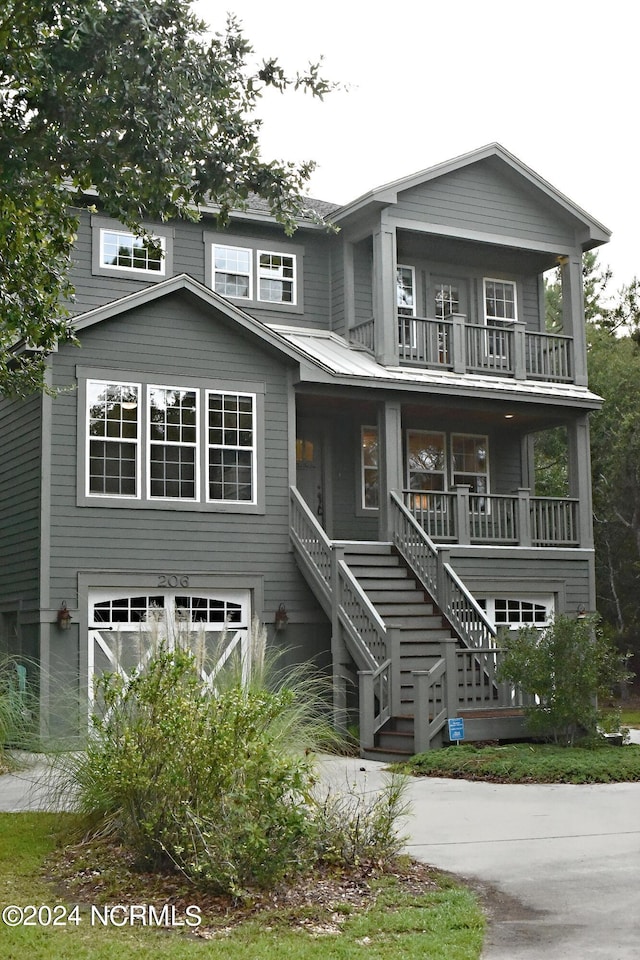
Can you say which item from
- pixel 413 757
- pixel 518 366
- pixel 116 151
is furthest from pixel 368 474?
pixel 116 151

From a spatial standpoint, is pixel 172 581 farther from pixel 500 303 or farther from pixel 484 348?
pixel 500 303

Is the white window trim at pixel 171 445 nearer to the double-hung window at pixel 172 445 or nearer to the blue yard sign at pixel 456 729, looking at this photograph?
the double-hung window at pixel 172 445

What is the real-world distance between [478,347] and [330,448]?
3187 millimetres

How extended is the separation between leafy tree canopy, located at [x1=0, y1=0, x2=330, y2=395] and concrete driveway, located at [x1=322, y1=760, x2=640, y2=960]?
5.65 metres

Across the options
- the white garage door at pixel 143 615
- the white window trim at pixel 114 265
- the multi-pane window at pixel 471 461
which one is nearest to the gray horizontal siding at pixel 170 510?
the white garage door at pixel 143 615

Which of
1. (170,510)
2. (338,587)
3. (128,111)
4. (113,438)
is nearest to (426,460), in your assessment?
(338,587)

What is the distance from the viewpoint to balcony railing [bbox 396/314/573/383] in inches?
781

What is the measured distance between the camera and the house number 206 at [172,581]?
55.7ft

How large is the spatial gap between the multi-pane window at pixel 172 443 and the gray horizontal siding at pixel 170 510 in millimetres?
272

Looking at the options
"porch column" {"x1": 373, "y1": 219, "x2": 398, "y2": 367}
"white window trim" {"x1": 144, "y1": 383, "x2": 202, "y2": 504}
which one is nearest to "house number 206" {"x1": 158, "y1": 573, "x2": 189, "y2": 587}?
"white window trim" {"x1": 144, "y1": 383, "x2": 202, "y2": 504}

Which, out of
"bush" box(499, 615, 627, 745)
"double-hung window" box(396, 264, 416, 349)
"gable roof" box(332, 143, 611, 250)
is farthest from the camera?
"double-hung window" box(396, 264, 416, 349)

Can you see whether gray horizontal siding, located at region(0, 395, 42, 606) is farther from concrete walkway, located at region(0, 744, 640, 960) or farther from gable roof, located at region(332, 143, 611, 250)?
gable roof, located at region(332, 143, 611, 250)

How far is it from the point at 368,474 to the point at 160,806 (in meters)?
13.6

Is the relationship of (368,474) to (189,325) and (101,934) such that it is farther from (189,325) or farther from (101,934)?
(101,934)
